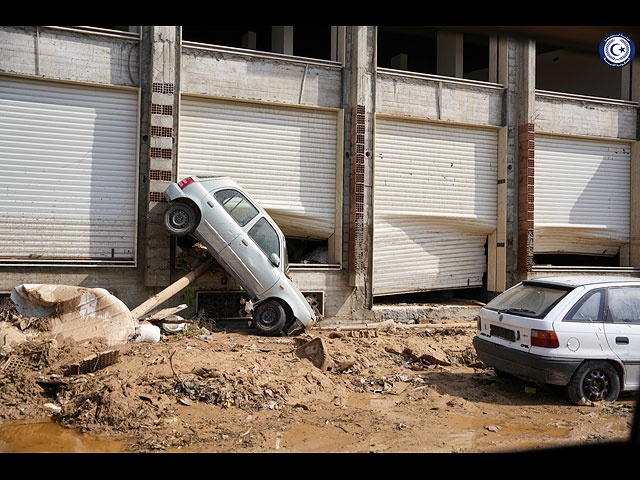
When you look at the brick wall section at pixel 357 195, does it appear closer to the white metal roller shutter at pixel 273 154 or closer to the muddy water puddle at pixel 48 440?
the white metal roller shutter at pixel 273 154

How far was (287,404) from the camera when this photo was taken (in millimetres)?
6594

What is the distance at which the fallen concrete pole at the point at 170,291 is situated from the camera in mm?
9852

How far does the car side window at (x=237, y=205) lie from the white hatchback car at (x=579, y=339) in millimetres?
5386

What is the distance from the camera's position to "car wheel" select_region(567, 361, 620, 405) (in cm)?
652

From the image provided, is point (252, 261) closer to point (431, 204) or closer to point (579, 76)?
point (431, 204)

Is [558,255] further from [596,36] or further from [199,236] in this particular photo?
[596,36]

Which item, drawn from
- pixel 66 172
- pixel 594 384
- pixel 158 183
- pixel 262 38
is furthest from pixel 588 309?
pixel 262 38

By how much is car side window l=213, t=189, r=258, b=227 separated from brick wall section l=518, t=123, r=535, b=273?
7.89m

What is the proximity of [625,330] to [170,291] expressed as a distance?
7.78 m

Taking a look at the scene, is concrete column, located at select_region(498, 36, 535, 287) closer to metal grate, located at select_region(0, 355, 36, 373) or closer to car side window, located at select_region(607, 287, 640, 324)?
car side window, located at select_region(607, 287, 640, 324)

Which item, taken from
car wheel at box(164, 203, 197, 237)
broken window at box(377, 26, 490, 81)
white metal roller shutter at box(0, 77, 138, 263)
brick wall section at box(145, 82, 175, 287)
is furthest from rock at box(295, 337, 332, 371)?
broken window at box(377, 26, 490, 81)

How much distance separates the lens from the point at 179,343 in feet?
30.1
